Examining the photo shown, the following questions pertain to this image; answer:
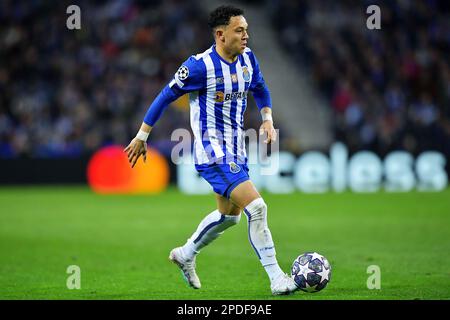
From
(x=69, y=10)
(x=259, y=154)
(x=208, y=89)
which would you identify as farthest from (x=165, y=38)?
(x=208, y=89)

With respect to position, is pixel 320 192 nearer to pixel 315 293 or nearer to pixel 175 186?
pixel 175 186

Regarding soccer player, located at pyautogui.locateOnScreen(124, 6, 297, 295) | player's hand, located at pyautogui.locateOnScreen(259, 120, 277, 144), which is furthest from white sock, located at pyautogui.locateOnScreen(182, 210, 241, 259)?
player's hand, located at pyautogui.locateOnScreen(259, 120, 277, 144)

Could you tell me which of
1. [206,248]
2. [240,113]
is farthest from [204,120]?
[206,248]

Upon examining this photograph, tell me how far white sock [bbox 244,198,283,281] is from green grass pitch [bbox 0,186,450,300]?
0.78 feet

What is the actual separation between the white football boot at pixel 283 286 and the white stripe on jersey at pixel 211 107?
1.17 m

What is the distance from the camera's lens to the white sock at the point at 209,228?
779 cm

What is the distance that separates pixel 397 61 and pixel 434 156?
348 centimetres

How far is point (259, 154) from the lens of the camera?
747 inches

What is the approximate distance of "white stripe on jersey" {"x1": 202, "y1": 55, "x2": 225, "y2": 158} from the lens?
7480mm

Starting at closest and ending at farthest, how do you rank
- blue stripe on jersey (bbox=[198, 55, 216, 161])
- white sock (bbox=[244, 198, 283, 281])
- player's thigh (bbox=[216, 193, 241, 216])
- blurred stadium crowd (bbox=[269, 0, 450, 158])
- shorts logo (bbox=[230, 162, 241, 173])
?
white sock (bbox=[244, 198, 283, 281]), shorts logo (bbox=[230, 162, 241, 173]), blue stripe on jersey (bbox=[198, 55, 216, 161]), player's thigh (bbox=[216, 193, 241, 216]), blurred stadium crowd (bbox=[269, 0, 450, 158])

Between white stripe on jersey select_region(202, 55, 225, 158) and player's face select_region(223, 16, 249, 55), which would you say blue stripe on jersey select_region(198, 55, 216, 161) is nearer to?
white stripe on jersey select_region(202, 55, 225, 158)

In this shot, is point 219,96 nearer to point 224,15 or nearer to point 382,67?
point 224,15

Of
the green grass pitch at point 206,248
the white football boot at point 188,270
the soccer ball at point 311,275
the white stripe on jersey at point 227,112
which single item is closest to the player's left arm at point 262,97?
the white stripe on jersey at point 227,112

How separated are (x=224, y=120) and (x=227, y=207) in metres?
0.78
